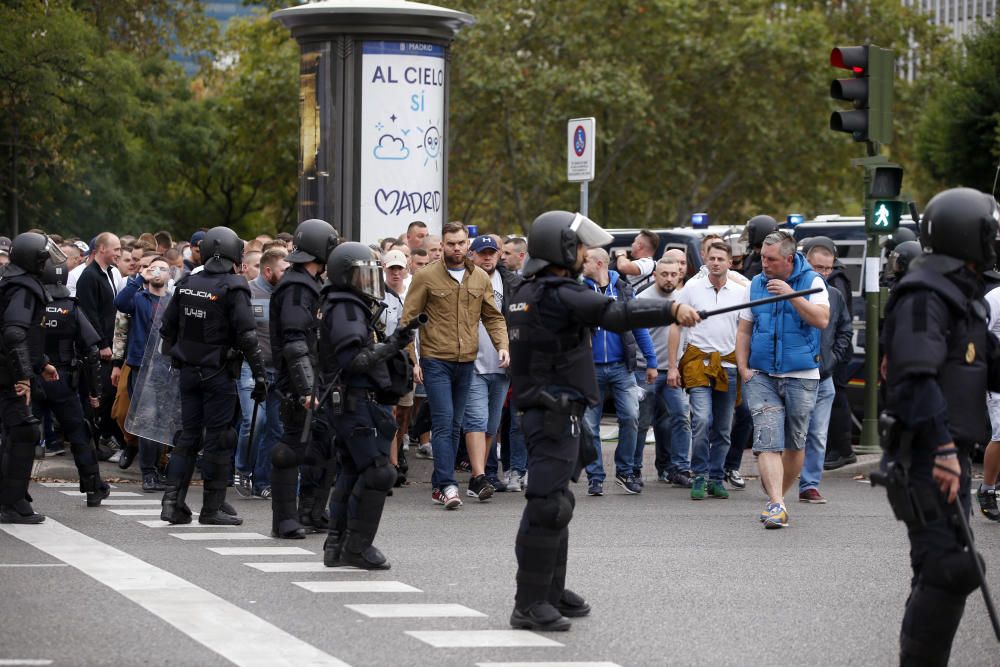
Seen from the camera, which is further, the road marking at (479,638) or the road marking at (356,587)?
the road marking at (356,587)

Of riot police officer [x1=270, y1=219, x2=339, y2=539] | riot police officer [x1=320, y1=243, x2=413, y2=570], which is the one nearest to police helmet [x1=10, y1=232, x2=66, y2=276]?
riot police officer [x1=270, y1=219, x2=339, y2=539]

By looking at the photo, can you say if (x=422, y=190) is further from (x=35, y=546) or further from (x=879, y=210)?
(x=35, y=546)

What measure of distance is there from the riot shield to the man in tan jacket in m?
1.78

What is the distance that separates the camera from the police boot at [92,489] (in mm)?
11656

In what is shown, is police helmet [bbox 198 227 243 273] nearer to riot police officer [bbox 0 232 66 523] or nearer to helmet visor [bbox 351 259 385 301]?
riot police officer [bbox 0 232 66 523]

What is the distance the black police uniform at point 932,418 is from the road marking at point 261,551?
4.31m

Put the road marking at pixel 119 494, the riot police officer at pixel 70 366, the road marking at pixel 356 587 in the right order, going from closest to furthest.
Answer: the road marking at pixel 356 587
the riot police officer at pixel 70 366
the road marking at pixel 119 494

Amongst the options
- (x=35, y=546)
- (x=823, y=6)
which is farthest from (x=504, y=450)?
(x=823, y=6)

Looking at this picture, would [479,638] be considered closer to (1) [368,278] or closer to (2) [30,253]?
(1) [368,278]

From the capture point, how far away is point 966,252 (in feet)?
20.5

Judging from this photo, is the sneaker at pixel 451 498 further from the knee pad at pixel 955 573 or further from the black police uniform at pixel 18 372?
the knee pad at pixel 955 573

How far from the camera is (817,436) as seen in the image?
12.0 metres

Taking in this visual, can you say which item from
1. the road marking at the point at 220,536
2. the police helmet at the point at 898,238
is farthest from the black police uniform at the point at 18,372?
the police helmet at the point at 898,238

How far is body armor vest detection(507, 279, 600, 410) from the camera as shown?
297 inches
